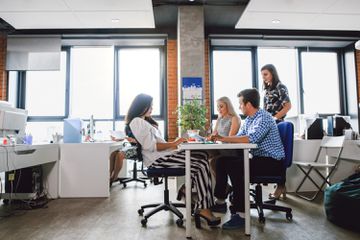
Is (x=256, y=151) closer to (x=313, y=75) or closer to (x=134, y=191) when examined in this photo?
(x=134, y=191)

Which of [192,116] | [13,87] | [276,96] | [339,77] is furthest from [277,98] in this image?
[13,87]

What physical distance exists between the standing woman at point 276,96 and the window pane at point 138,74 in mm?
2792

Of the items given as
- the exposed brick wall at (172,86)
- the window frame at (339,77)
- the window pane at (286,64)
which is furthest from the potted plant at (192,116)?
the window frame at (339,77)

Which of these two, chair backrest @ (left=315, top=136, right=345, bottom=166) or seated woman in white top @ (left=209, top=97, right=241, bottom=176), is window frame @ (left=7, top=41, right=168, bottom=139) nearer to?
seated woman in white top @ (left=209, top=97, right=241, bottom=176)

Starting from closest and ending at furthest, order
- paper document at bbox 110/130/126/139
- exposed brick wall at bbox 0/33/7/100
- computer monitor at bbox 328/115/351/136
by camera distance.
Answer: computer monitor at bbox 328/115/351/136 < paper document at bbox 110/130/126/139 < exposed brick wall at bbox 0/33/7/100

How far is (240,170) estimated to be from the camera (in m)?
2.12

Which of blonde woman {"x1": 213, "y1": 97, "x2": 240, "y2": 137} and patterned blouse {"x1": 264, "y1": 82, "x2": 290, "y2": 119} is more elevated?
patterned blouse {"x1": 264, "y1": 82, "x2": 290, "y2": 119}

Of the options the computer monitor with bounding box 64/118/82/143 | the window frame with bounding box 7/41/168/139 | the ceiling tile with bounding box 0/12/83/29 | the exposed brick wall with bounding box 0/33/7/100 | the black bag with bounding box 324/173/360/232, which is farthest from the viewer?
the window frame with bounding box 7/41/168/139

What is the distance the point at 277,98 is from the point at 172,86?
8.54ft

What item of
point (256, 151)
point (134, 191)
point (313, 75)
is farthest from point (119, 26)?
point (313, 75)

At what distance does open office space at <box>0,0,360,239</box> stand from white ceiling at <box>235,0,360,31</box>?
0.03 metres

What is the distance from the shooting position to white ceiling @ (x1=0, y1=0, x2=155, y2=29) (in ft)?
12.8

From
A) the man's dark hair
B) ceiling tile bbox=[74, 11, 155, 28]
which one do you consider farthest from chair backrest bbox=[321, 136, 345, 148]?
ceiling tile bbox=[74, 11, 155, 28]

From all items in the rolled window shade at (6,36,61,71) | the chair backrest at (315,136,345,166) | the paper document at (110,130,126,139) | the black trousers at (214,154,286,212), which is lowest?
the black trousers at (214,154,286,212)
